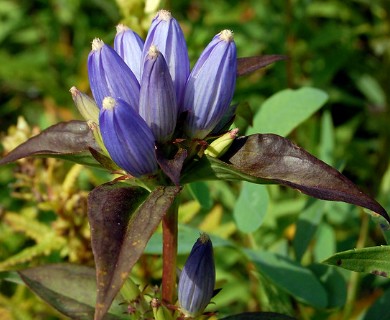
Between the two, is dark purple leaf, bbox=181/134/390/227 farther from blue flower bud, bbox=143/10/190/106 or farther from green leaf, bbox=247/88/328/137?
green leaf, bbox=247/88/328/137

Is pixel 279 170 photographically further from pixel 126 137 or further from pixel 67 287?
pixel 67 287

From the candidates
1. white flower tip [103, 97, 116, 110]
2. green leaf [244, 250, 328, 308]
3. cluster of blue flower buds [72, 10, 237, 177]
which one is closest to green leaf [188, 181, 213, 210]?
green leaf [244, 250, 328, 308]

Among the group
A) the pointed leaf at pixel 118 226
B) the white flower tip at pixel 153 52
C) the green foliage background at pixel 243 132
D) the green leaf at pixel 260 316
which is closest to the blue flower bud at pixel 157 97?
the white flower tip at pixel 153 52

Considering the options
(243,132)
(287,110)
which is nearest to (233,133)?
(287,110)

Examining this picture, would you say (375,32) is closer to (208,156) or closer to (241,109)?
(241,109)

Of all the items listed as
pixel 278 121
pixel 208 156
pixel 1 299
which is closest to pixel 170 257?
pixel 208 156

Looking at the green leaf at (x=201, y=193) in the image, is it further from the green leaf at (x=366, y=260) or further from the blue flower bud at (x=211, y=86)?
the green leaf at (x=366, y=260)
